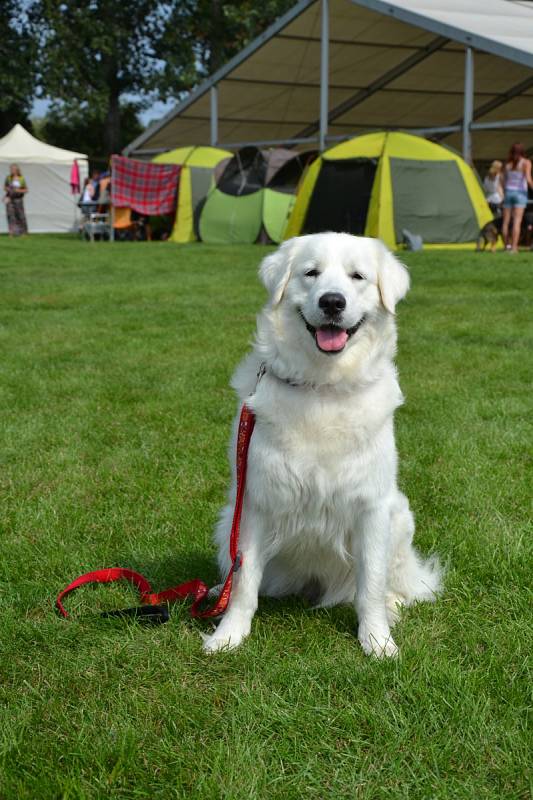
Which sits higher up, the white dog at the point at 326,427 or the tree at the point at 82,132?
the tree at the point at 82,132

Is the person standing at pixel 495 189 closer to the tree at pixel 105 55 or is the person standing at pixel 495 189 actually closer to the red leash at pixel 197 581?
the red leash at pixel 197 581

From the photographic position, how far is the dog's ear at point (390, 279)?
2.56 meters

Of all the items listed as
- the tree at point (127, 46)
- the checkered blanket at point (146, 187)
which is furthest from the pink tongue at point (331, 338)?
the tree at point (127, 46)

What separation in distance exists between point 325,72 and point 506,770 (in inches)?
734

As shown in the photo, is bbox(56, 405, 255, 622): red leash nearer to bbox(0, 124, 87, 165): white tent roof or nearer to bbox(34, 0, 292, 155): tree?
bbox(0, 124, 87, 165): white tent roof

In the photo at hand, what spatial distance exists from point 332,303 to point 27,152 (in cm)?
2524

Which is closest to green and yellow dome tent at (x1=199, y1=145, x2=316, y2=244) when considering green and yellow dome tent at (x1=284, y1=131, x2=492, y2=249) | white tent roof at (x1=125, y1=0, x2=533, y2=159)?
green and yellow dome tent at (x1=284, y1=131, x2=492, y2=249)

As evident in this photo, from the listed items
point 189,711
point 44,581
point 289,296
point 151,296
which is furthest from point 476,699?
point 151,296

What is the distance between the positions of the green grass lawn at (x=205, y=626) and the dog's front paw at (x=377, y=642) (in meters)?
0.03

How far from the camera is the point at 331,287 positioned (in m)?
2.44

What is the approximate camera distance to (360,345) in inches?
99.3

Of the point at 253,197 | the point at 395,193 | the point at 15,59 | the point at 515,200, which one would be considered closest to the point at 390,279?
the point at 515,200

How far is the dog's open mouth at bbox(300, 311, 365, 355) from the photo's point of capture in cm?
242

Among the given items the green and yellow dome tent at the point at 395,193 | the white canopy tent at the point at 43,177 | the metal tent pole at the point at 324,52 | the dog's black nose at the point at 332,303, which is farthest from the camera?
the white canopy tent at the point at 43,177
